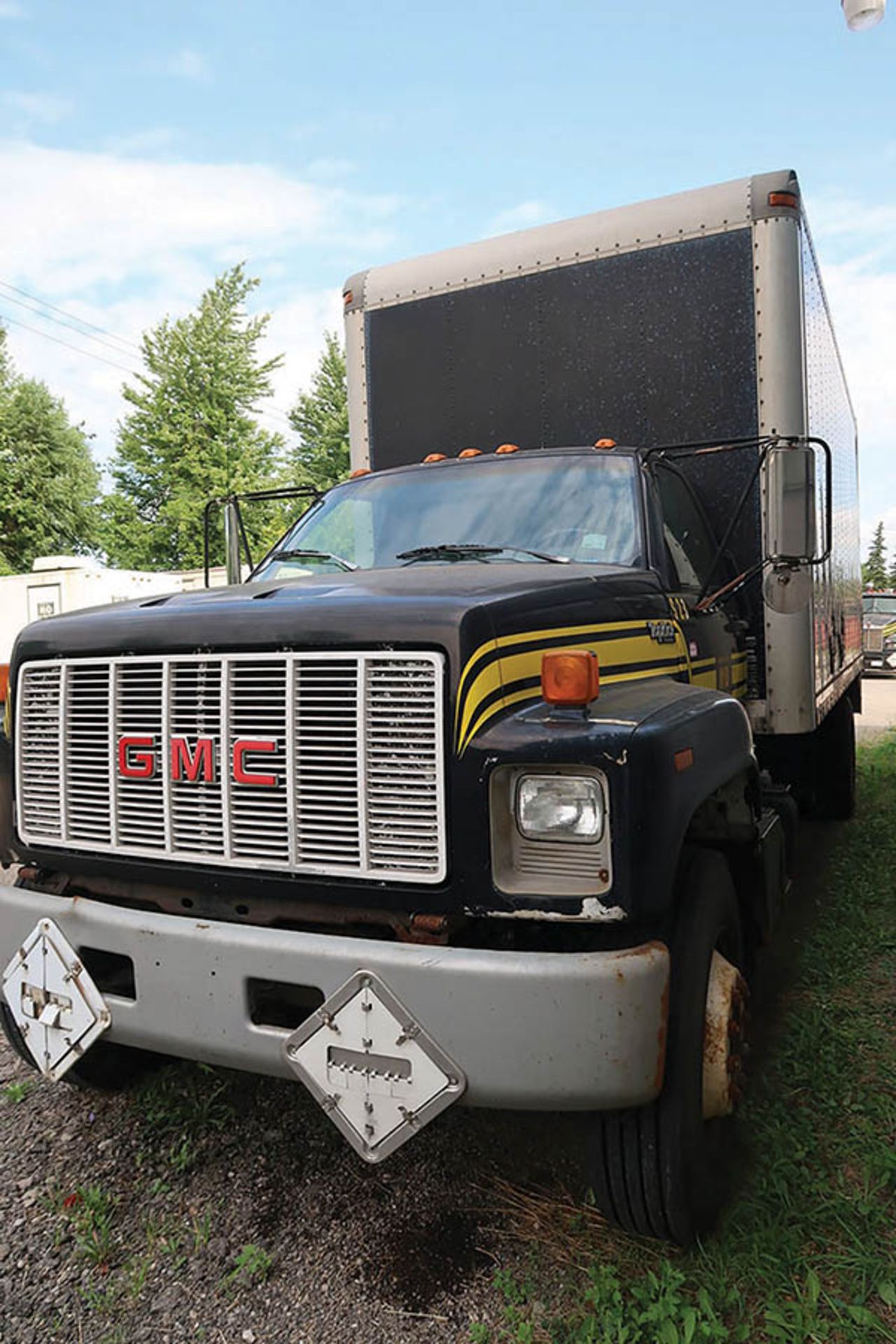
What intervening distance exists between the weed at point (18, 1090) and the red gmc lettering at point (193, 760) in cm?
168

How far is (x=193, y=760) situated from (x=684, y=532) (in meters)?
2.18

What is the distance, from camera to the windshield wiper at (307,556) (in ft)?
12.5

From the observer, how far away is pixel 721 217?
4430 millimetres

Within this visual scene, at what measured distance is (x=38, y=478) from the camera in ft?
103

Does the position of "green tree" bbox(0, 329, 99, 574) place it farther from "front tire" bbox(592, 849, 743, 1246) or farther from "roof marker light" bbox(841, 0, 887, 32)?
"front tire" bbox(592, 849, 743, 1246)

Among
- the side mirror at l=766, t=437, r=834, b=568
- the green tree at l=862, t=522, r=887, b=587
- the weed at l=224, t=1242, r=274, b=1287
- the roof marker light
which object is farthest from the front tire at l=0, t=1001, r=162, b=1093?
the green tree at l=862, t=522, r=887, b=587

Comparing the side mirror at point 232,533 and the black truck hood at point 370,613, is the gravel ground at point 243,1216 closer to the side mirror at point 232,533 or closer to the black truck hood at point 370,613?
the black truck hood at point 370,613

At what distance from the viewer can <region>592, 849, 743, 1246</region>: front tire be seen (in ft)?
7.84

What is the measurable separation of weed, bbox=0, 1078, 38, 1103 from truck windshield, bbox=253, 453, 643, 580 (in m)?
2.03

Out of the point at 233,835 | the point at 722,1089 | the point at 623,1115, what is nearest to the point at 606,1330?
the point at 623,1115

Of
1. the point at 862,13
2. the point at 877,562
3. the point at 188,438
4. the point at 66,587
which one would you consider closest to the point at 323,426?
the point at 188,438

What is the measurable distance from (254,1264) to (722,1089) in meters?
1.26

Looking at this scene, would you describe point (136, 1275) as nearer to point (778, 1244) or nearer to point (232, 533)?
point (778, 1244)

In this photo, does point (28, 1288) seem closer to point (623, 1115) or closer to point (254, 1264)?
point (254, 1264)
